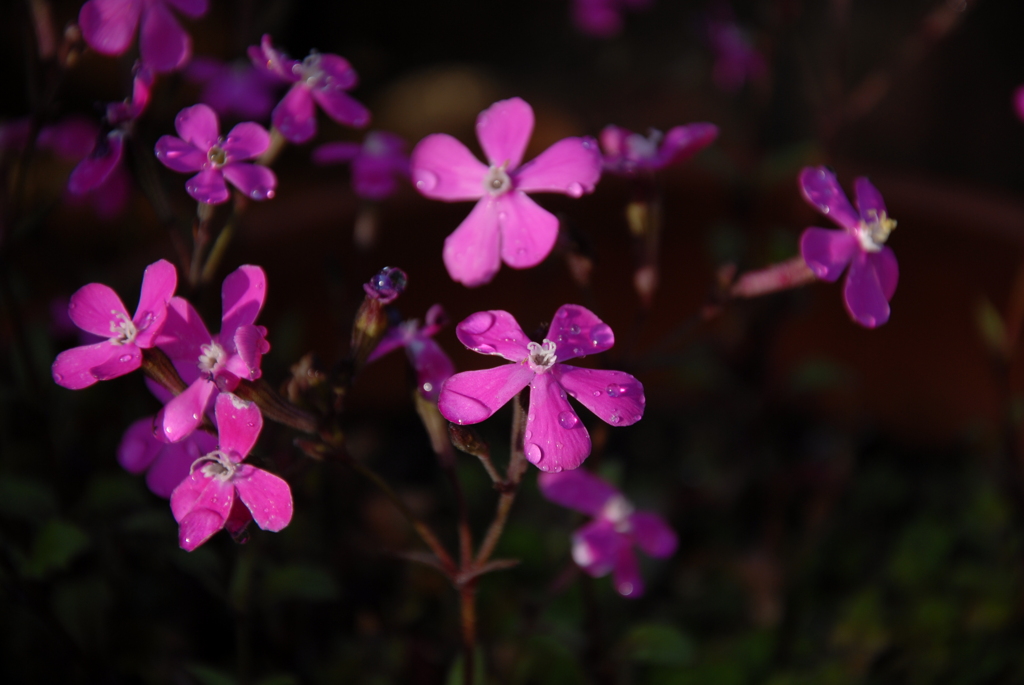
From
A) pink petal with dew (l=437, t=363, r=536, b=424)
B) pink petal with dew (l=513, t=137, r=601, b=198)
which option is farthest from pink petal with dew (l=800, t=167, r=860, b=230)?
pink petal with dew (l=437, t=363, r=536, b=424)

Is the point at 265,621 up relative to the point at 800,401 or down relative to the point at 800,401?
up

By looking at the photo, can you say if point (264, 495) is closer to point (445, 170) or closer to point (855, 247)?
point (445, 170)

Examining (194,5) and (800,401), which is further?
(800,401)

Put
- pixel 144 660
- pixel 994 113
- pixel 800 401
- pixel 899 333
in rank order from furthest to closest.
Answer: pixel 994 113 → pixel 800 401 → pixel 899 333 → pixel 144 660

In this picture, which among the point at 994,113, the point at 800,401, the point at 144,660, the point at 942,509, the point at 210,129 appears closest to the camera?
the point at 210,129

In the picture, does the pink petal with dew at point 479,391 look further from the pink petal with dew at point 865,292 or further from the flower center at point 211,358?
the pink petal with dew at point 865,292


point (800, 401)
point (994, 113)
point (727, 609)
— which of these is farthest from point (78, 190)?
point (994, 113)

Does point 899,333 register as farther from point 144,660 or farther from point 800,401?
point 144,660
